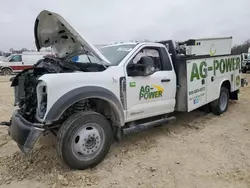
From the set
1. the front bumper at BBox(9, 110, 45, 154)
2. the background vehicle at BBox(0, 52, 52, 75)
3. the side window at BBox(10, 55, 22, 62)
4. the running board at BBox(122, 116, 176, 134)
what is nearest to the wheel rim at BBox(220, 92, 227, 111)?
the running board at BBox(122, 116, 176, 134)

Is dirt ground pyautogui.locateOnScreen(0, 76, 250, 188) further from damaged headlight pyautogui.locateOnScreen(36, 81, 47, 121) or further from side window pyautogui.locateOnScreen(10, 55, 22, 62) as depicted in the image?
side window pyautogui.locateOnScreen(10, 55, 22, 62)

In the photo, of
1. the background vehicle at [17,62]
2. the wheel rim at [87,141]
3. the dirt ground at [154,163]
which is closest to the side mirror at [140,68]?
the wheel rim at [87,141]

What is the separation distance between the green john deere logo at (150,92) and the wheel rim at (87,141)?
1.07 metres

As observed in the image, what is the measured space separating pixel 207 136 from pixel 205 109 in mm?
1981

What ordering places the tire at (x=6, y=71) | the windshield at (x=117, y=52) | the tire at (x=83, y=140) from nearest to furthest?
the tire at (x=83, y=140) < the windshield at (x=117, y=52) < the tire at (x=6, y=71)

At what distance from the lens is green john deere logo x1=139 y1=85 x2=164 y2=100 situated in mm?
4377

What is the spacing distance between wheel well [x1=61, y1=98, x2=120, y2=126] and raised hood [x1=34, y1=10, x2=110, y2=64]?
694mm

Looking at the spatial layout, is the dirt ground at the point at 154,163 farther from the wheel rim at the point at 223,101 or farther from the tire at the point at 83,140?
the wheel rim at the point at 223,101

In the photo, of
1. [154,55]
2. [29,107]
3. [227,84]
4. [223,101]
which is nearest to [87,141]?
[29,107]

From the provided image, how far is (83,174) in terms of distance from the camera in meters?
3.51

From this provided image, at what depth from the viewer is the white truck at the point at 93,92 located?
343 centimetres

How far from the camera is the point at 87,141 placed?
3643mm

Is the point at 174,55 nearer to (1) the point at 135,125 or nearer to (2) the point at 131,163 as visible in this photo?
(1) the point at 135,125

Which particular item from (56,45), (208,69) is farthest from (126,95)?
(208,69)
